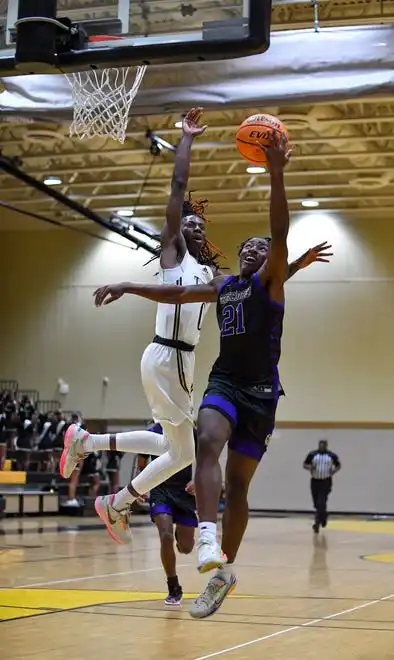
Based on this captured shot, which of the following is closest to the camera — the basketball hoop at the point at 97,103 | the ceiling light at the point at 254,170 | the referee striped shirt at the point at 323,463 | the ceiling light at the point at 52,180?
the basketball hoop at the point at 97,103

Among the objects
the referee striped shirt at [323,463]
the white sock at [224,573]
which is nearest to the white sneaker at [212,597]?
the white sock at [224,573]

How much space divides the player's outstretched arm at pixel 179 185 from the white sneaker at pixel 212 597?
2603 millimetres

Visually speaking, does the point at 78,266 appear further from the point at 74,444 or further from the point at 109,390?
the point at 74,444

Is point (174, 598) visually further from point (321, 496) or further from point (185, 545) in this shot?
point (321, 496)

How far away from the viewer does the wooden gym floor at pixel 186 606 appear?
5629 mm

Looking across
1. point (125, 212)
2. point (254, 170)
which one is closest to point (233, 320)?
point (254, 170)

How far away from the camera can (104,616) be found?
6977 millimetres

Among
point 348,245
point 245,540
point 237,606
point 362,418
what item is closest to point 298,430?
point 362,418

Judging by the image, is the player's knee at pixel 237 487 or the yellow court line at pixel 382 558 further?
the yellow court line at pixel 382 558

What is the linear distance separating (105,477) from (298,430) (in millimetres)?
5972

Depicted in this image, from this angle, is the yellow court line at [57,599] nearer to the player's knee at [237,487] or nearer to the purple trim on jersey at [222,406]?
the player's knee at [237,487]

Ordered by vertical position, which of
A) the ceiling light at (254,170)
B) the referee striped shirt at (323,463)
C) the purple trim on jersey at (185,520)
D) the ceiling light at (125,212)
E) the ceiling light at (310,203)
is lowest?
the referee striped shirt at (323,463)

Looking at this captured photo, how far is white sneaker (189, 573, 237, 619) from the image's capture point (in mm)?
5246

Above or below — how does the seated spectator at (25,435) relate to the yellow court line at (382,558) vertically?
above
